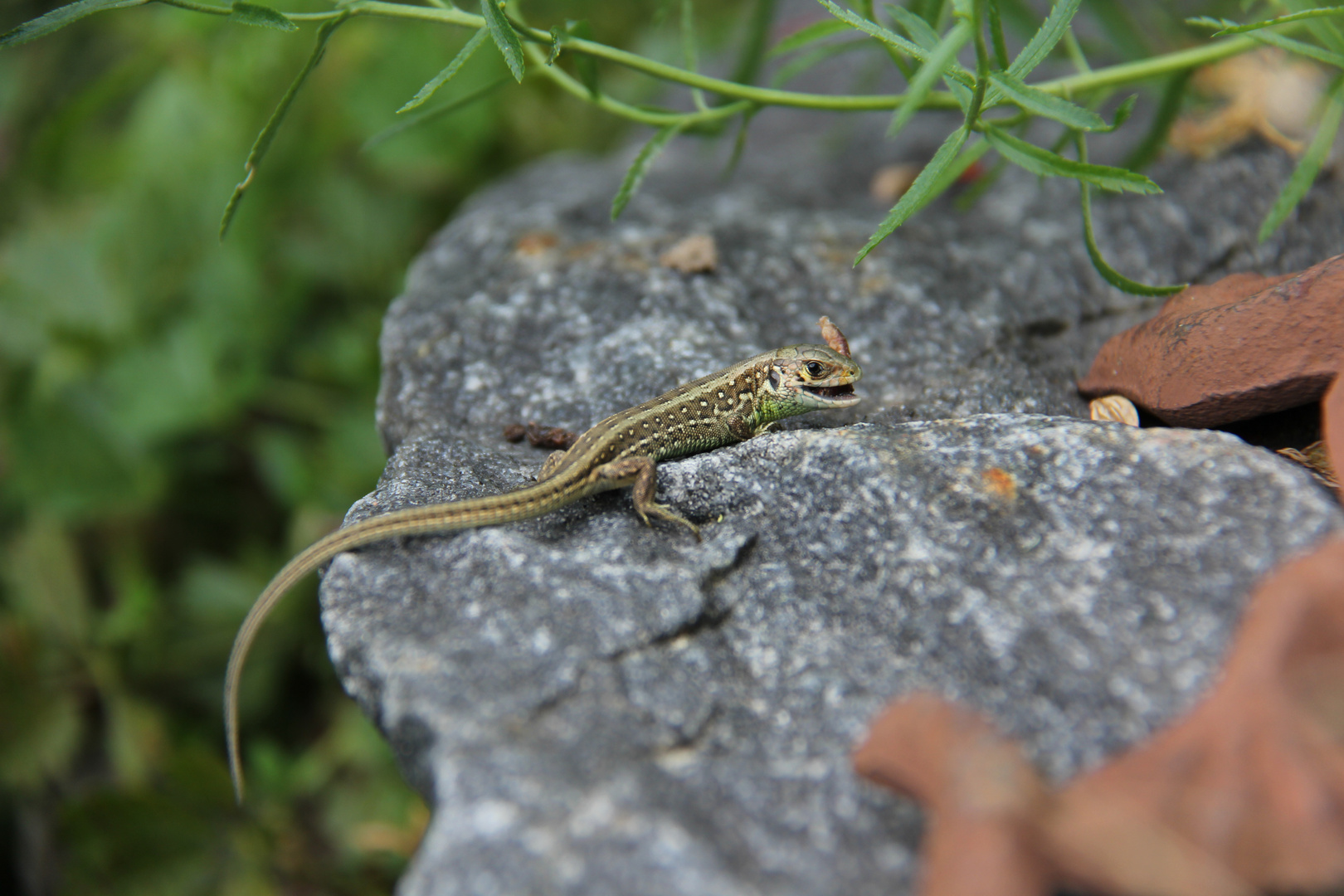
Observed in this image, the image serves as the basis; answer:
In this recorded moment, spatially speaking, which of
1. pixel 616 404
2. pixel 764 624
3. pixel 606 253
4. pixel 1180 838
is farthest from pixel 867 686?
pixel 606 253

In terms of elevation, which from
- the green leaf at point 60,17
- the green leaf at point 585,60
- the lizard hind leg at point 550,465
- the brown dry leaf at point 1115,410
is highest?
the green leaf at point 60,17

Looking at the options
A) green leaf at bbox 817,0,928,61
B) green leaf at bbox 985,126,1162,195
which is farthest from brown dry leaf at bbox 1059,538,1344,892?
green leaf at bbox 817,0,928,61

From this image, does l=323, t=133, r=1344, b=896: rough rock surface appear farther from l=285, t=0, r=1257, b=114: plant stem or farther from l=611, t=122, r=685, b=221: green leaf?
l=285, t=0, r=1257, b=114: plant stem

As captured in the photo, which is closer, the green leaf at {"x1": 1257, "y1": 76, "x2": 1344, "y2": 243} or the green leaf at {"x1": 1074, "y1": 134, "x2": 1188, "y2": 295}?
the green leaf at {"x1": 1074, "y1": 134, "x2": 1188, "y2": 295}

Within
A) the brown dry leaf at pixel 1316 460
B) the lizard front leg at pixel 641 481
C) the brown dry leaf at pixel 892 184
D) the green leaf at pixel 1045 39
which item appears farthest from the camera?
the brown dry leaf at pixel 892 184

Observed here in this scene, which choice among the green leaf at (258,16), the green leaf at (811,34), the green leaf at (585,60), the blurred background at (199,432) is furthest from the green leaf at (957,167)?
the green leaf at (258,16)

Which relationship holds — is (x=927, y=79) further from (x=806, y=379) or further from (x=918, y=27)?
(x=806, y=379)

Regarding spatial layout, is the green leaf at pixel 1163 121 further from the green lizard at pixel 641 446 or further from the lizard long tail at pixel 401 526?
the lizard long tail at pixel 401 526

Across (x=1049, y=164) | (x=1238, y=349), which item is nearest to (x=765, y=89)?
(x=1049, y=164)
